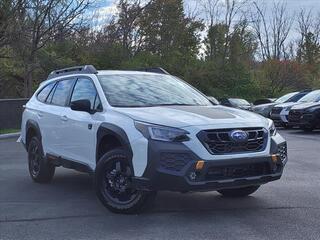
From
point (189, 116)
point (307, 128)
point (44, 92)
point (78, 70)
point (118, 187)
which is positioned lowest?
point (307, 128)

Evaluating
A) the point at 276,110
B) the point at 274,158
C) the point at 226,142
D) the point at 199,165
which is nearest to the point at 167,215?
the point at 199,165

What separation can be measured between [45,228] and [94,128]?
1506 millimetres

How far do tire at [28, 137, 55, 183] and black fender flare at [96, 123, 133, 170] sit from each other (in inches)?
81.4

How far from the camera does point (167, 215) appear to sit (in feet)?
22.0

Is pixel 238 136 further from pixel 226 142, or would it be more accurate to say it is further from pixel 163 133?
pixel 163 133

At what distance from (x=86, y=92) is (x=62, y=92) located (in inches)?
38.3

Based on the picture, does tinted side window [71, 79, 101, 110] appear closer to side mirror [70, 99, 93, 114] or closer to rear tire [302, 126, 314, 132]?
side mirror [70, 99, 93, 114]

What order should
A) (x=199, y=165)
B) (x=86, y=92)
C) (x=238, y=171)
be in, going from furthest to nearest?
1. (x=86, y=92)
2. (x=238, y=171)
3. (x=199, y=165)

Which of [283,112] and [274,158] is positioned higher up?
[274,158]

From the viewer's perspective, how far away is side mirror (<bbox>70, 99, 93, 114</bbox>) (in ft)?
23.8

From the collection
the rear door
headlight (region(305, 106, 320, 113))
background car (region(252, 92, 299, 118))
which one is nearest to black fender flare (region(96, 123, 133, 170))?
the rear door

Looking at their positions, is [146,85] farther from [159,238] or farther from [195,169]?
[159,238]

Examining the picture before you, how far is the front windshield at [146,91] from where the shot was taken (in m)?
7.27

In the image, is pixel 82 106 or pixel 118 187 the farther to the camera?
pixel 82 106
